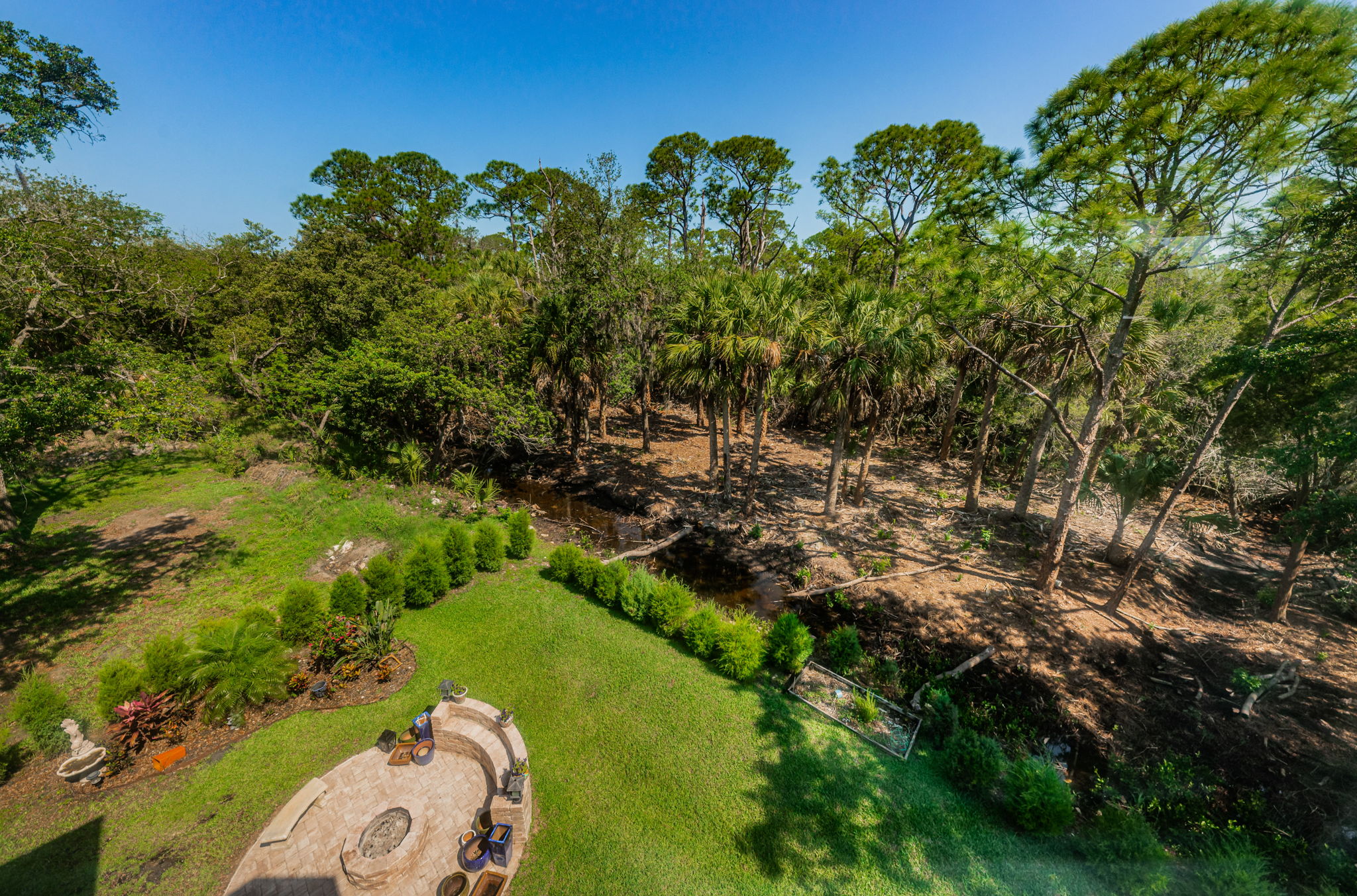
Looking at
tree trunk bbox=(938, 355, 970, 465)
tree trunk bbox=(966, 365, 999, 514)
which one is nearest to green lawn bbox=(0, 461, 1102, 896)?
tree trunk bbox=(966, 365, 999, 514)

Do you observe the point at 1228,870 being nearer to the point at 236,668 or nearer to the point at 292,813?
the point at 292,813

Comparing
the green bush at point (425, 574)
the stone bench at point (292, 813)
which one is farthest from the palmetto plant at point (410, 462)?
the stone bench at point (292, 813)

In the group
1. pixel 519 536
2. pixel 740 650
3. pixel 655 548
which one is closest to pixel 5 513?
pixel 519 536

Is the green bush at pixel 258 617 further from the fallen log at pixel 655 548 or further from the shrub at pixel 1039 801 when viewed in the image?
the shrub at pixel 1039 801

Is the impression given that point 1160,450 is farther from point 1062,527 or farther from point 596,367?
point 596,367

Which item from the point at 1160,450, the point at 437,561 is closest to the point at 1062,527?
the point at 1160,450

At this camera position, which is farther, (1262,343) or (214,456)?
(214,456)
